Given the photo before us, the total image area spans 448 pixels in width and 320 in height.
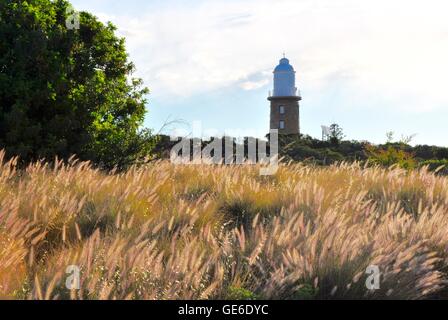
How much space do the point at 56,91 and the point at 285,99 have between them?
3788 cm

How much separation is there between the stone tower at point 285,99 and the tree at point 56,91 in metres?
36.0

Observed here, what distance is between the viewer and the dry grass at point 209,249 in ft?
10.3

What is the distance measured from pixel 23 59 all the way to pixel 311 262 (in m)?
8.64

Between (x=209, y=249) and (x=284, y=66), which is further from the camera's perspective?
(x=284, y=66)

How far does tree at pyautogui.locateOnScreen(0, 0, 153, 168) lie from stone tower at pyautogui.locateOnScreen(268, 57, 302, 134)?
35969 mm

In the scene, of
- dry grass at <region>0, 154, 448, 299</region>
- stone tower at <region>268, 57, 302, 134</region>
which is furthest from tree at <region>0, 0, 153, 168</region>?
stone tower at <region>268, 57, 302, 134</region>

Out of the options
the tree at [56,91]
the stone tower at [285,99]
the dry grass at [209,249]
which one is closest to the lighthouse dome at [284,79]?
the stone tower at [285,99]

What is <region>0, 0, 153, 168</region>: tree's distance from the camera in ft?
33.8

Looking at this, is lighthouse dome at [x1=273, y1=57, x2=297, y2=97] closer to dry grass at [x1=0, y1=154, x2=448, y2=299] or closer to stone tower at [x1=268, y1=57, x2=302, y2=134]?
stone tower at [x1=268, y1=57, x2=302, y2=134]

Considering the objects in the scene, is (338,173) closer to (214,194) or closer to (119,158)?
(214,194)

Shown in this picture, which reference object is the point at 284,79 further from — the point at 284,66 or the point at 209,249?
the point at 209,249

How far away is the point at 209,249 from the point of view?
4004 millimetres

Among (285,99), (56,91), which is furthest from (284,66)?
(56,91)
